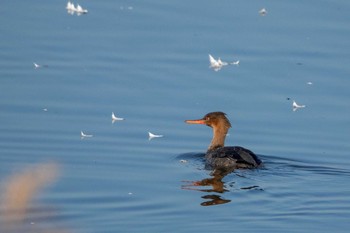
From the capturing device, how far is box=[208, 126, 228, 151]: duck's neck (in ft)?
53.1

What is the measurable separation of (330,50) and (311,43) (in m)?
0.49

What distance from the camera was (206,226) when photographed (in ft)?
37.4

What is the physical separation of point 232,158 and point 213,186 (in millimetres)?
1044

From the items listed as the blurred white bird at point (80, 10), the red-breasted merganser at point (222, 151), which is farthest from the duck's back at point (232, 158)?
the blurred white bird at point (80, 10)

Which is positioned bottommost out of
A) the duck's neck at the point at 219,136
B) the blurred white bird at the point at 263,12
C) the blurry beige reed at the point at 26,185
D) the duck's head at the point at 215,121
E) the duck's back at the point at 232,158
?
the blurry beige reed at the point at 26,185

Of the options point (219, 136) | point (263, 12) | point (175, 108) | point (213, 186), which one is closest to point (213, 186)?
point (213, 186)

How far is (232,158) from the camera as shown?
15102 mm

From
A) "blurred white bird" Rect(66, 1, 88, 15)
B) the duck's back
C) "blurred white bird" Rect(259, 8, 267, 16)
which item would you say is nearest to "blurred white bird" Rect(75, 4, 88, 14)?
"blurred white bird" Rect(66, 1, 88, 15)

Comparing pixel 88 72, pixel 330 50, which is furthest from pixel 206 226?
pixel 330 50

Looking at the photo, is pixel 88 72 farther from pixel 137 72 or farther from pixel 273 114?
pixel 273 114

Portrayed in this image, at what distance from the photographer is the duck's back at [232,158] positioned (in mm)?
14633

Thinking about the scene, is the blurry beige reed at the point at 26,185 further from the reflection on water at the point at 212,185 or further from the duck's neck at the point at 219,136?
the duck's neck at the point at 219,136

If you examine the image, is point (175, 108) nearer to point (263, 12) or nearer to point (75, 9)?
point (263, 12)

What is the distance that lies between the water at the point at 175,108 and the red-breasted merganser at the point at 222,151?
0.19m
